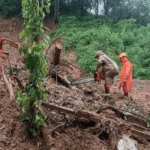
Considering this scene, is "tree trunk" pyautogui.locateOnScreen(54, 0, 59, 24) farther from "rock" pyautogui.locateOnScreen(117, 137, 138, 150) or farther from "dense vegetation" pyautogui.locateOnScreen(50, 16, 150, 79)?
"rock" pyautogui.locateOnScreen(117, 137, 138, 150)

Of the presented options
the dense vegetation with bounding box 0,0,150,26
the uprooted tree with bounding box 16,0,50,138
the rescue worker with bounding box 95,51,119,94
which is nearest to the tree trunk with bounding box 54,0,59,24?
the dense vegetation with bounding box 0,0,150,26

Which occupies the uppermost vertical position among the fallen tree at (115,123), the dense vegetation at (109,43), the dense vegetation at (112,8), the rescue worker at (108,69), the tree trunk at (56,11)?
the dense vegetation at (112,8)

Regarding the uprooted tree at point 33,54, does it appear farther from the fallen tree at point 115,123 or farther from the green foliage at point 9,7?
the green foliage at point 9,7

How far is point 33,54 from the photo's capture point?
2.54 metres

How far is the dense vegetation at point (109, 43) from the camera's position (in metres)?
10.5

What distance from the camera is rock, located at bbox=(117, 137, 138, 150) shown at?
9.04 feet

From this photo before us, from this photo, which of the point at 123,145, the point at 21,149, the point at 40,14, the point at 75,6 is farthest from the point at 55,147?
the point at 75,6

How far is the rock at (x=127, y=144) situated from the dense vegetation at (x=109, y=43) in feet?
23.0

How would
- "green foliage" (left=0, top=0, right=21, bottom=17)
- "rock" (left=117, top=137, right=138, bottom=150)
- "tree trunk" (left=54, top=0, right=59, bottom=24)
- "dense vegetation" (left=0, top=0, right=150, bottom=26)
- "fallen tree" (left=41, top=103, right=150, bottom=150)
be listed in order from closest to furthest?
"rock" (left=117, top=137, right=138, bottom=150) < "fallen tree" (left=41, top=103, right=150, bottom=150) < "tree trunk" (left=54, top=0, right=59, bottom=24) < "green foliage" (left=0, top=0, right=21, bottom=17) < "dense vegetation" (left=0, top=0, right=150, bottom=26)

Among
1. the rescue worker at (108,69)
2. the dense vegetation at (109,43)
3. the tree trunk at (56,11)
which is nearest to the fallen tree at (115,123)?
the rescue worker at (108,69)

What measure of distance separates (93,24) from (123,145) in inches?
581

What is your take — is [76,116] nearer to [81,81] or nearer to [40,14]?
[40,14]

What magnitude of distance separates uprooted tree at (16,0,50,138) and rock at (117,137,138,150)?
1474 mm

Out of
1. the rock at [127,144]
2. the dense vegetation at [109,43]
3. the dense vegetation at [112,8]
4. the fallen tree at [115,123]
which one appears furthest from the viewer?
the dense vegetation at [112,8]
